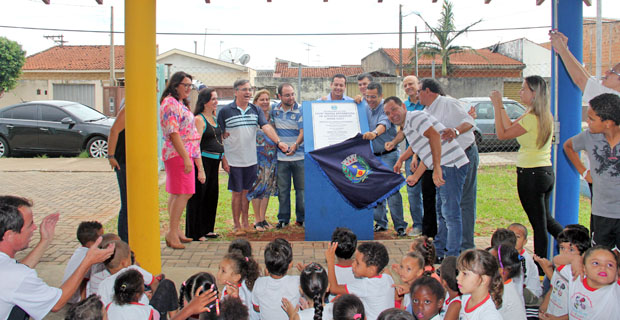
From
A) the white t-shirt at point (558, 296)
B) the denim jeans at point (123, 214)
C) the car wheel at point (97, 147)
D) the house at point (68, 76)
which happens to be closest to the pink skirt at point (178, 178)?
the denim jeans at point (123, 214)

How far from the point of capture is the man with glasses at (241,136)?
6469 millimetres

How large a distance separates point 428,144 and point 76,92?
101ft

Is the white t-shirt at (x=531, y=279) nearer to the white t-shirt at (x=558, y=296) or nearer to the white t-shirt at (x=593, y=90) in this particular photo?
the white t-shirt at (x=558, y=296)

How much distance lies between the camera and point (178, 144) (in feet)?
18.0

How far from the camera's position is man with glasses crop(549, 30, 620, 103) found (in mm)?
4105

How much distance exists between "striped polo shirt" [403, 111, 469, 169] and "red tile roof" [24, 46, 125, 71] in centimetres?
3176

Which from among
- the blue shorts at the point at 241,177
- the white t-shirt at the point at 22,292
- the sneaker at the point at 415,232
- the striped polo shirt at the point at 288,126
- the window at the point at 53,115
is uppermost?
the window at the point at 53,115

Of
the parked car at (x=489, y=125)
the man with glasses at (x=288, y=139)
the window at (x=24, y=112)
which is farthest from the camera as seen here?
the parked car at (x=489, y=125)

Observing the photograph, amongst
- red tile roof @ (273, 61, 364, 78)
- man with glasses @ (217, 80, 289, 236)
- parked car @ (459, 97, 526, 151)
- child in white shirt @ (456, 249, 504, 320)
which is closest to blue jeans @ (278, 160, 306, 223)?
man with glasses @ (217, 80, 289, 236)

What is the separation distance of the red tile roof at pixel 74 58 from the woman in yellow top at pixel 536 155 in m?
32.6

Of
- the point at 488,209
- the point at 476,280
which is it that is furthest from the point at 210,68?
the point at 476,280

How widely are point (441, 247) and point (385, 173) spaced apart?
1.10 m

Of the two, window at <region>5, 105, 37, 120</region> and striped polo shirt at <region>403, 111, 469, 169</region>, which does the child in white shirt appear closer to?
striped polo shirt at <region>403, 111, 469, 169</region>

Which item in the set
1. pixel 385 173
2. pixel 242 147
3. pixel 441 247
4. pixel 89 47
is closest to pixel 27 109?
pixel 242 147
